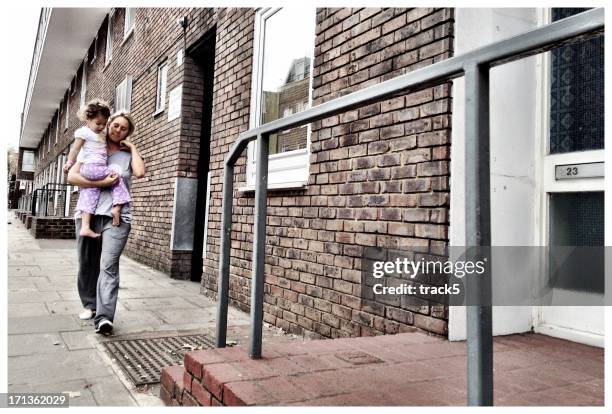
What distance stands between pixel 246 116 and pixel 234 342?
214cm

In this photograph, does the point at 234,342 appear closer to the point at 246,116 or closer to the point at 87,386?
the point at 87,386

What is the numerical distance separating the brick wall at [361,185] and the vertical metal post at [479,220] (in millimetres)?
1312

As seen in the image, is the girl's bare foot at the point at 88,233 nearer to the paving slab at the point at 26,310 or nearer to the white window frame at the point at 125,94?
the paving slab at the point at 26,310

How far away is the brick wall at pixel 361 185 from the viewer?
246 cm

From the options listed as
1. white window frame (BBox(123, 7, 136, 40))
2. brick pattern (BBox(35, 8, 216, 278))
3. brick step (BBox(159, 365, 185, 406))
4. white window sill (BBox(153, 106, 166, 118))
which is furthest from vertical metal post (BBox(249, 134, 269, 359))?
white window frame (BBox(123, 7, 136, 40))

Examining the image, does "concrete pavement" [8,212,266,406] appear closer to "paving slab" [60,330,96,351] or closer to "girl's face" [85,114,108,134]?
"paving slab" [60,330,96,351]

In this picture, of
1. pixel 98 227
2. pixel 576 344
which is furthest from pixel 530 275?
pixel 98 227

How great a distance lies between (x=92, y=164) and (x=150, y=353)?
1.30 metres

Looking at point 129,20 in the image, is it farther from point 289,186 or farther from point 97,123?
point 289,186

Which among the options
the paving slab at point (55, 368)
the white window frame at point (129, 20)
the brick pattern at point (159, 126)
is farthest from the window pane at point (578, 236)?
the white window frame at point (129, 20)

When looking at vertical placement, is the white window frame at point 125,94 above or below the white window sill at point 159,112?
above

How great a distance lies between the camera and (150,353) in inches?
112

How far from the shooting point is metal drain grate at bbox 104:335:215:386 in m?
2.47

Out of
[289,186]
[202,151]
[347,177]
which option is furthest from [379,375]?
[202,151]
